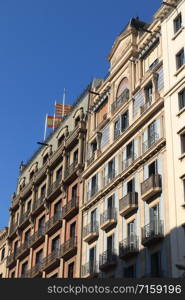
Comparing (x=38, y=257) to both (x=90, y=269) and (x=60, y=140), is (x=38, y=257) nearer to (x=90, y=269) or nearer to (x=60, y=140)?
(x=60, y=140)

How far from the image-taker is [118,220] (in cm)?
4712

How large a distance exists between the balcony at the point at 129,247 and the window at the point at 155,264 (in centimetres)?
206

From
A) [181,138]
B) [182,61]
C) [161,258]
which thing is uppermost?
[182,61]

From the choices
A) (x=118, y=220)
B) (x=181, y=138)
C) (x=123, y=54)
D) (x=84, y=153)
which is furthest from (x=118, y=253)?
(x=123, y=54)

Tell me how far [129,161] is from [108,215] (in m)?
4.47

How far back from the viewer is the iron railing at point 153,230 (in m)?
40.9

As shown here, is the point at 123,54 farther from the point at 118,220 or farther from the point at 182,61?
the point at 118,220

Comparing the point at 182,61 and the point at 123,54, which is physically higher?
the point at 123,54

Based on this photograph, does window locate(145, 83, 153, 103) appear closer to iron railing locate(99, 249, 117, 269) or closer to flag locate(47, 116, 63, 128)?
iron railing locate(99, 249, 117, 269)

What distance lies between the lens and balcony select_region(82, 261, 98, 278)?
157 ft

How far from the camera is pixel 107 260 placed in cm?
4653

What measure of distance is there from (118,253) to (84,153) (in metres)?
14.1

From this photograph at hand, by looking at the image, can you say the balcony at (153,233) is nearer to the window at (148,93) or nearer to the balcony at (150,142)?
the balcony at (150,142)

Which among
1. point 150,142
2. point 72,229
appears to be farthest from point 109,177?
point 72,229
